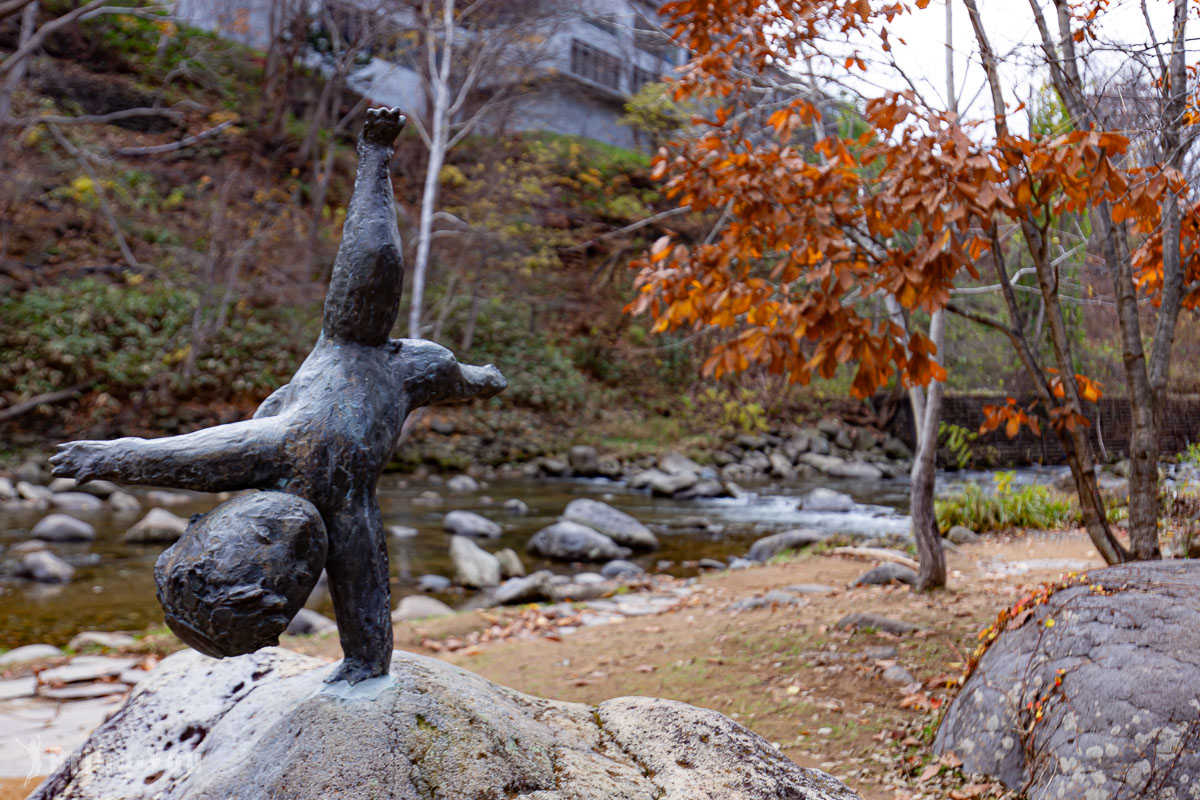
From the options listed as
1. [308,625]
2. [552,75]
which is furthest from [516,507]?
[552,75]

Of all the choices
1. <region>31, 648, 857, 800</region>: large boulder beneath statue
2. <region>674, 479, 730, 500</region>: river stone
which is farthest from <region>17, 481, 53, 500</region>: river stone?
<region>31, 648, 857, 800</region>: large boulder beneath statue

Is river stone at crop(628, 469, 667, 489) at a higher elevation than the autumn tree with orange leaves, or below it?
below

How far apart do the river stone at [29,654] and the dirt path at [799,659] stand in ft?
4.89

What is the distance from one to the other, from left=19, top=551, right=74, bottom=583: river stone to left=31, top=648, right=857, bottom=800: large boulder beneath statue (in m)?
5.87

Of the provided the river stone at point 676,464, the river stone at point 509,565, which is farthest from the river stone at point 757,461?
the river stone at point 509,565

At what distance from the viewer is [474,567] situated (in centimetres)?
831

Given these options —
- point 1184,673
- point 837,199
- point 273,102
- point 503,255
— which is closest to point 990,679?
point 1184,673

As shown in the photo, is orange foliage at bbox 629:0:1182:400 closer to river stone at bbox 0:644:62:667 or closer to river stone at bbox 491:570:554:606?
river stone at bbox 491:570:554:606

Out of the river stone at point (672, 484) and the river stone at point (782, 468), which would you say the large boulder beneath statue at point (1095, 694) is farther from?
the river stone at point (782, 468)

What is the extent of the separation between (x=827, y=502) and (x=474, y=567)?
6.85 metres

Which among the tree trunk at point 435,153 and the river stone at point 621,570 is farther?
the tree trunk at point 435,153

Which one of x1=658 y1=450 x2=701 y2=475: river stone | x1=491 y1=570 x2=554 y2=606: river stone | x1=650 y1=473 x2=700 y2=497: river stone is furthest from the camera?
x1=658 y1=450 x2=701 y2=475: river stone

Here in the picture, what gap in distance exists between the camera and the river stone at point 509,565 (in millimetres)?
8570

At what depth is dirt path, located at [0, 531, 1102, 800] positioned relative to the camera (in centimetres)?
350
